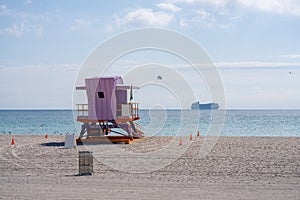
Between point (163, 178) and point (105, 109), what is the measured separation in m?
14.2

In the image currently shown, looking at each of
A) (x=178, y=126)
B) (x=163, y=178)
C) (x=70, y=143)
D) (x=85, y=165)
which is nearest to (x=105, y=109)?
(x=70, y=143)

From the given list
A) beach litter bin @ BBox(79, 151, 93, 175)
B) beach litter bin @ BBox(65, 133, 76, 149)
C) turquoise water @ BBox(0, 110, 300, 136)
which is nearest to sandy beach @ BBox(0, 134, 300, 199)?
beach litter bin @ BBox(79, 151, 93, 175)

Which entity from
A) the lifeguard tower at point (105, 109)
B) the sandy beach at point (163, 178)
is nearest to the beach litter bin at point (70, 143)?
the lifeguard tower at point (105, 109)

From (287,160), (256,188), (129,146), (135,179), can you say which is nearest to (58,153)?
(129,146)

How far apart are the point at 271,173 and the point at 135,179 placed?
4470 mm

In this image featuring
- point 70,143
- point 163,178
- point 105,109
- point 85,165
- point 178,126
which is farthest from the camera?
point 178,126

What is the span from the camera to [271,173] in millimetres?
15172

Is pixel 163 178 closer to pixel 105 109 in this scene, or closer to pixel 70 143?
pixel 70 143

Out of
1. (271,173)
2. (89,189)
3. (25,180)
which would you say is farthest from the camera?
(271,173)

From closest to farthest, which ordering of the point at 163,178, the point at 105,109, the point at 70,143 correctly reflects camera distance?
1. the point at 163,178
2. the point at 70,143
3. the point at 105,109

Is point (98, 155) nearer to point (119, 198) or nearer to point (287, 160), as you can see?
point (287, 160)

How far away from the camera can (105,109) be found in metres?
27.9

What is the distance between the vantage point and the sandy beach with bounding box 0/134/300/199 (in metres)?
11.7

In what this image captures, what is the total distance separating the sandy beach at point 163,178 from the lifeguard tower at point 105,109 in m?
7.58
